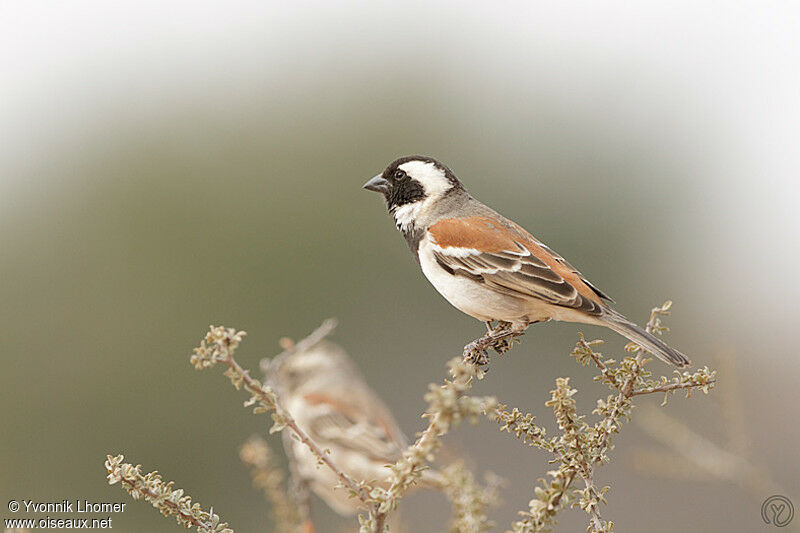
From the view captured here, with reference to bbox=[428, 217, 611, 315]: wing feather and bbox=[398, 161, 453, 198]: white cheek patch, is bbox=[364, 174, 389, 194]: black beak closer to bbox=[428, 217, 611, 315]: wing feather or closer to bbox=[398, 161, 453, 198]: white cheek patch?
bbox=[398, 161, 453, 198]: white cheek patch

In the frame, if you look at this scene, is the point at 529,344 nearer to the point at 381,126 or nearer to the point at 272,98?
the point at 381,126

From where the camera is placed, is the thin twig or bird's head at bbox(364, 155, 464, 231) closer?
the thin twig

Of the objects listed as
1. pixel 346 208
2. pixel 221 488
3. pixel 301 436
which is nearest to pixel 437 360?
pixel 346 208

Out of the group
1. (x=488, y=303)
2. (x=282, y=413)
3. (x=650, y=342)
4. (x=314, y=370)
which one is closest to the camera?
(x=282, y=413)

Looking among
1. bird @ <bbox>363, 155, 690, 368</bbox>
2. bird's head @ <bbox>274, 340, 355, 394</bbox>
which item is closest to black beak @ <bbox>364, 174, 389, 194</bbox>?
bird @ <bbox>363, 155, 690, 368</bbox>

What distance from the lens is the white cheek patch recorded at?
4.89m

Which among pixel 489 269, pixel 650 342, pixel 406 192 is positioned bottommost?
pixel 650 342

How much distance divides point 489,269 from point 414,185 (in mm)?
925

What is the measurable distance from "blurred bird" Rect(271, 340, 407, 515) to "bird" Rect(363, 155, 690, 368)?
1.34 metres

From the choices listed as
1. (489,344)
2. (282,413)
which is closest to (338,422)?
(489,344)

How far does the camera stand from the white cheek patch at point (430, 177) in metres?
4.89

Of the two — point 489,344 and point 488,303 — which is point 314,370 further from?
point 489,344

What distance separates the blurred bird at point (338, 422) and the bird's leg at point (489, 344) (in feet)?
5.00

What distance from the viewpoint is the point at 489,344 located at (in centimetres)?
392
